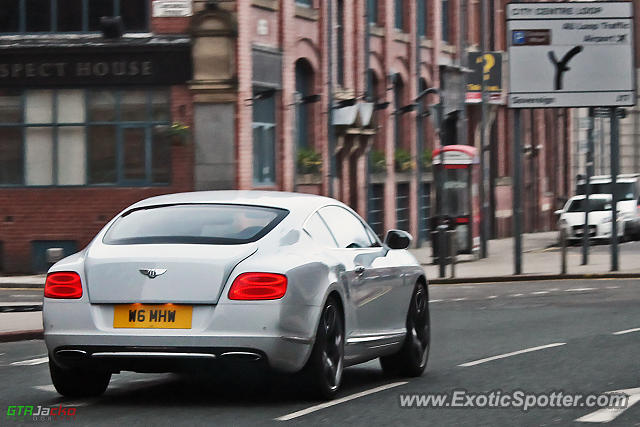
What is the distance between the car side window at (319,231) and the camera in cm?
1098

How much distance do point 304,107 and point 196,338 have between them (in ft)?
93.1

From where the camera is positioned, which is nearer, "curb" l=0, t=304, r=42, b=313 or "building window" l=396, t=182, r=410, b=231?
"curb" l=0, t=304, r=42, b=313

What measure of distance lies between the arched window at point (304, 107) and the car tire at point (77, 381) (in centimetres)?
2642

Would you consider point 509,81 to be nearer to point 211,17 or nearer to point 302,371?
point 211,17

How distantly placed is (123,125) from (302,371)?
2376cm

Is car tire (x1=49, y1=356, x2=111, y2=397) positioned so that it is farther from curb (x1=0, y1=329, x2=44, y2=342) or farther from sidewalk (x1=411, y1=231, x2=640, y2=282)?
sidewalk (x1=411, y1=231, x2=640, y2=282)

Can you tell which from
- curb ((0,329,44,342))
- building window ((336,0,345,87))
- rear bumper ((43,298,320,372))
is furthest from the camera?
building window ((336,0,345,87))

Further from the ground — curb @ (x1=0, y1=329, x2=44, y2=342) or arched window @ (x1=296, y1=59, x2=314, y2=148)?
arched window @ (x1=296, y1=59, x2=314, y2=148)

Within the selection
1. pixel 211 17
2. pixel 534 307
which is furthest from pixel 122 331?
pixel 211 17

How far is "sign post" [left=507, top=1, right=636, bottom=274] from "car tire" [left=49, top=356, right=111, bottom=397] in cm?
2003

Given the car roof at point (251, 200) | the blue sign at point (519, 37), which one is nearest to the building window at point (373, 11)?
the blue sign at point (519, 37)

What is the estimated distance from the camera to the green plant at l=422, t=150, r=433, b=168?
4612 cm

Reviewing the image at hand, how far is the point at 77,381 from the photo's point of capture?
420 inches

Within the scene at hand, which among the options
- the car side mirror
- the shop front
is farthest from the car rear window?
the shop front
